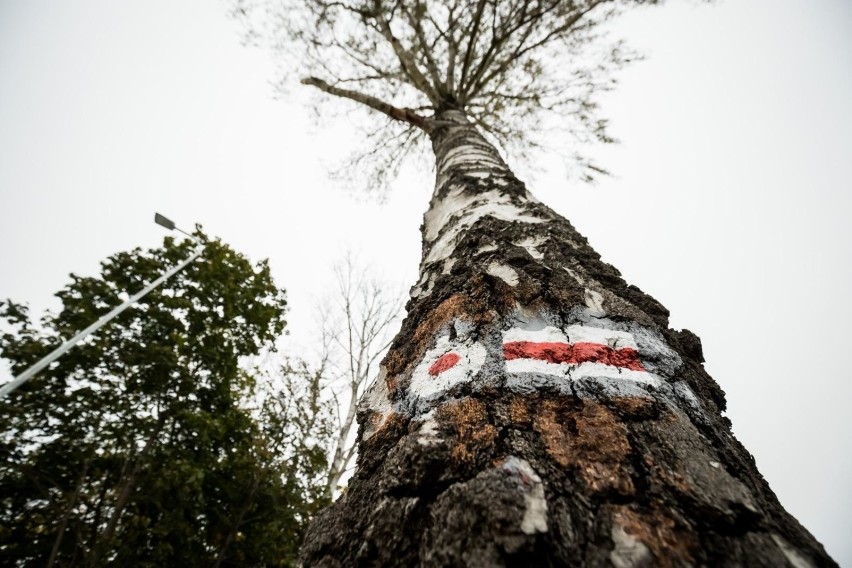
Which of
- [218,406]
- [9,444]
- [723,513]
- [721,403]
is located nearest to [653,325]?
[721,403]

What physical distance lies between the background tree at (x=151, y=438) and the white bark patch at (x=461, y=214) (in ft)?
13.2

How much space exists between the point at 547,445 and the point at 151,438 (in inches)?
196

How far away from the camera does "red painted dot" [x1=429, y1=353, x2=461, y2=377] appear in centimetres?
67

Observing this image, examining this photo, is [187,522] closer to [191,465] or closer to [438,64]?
[191,465]

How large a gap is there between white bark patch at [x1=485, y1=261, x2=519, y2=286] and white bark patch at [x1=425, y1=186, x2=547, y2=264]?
0.24 metres

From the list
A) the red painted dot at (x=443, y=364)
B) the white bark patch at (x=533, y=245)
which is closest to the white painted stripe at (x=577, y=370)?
the red painted dot at (x=443, y=364)

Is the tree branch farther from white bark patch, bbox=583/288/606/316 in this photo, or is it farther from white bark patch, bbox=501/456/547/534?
white bark patch, bbox=501/456/547/534

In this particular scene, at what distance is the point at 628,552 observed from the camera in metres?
0.36

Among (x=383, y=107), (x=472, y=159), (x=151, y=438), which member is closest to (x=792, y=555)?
(x=472, y=159)

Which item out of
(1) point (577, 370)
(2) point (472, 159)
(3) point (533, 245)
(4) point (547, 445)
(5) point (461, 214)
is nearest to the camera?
(4) point (547, 445)

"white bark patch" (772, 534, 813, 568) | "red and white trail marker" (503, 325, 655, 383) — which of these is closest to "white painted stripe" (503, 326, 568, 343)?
"red and white trail marker" (503, 325, 655, 383)

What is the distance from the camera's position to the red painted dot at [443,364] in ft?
2.21

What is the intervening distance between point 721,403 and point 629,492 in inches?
16.2

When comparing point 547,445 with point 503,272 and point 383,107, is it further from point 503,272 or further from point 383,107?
point 383,107
